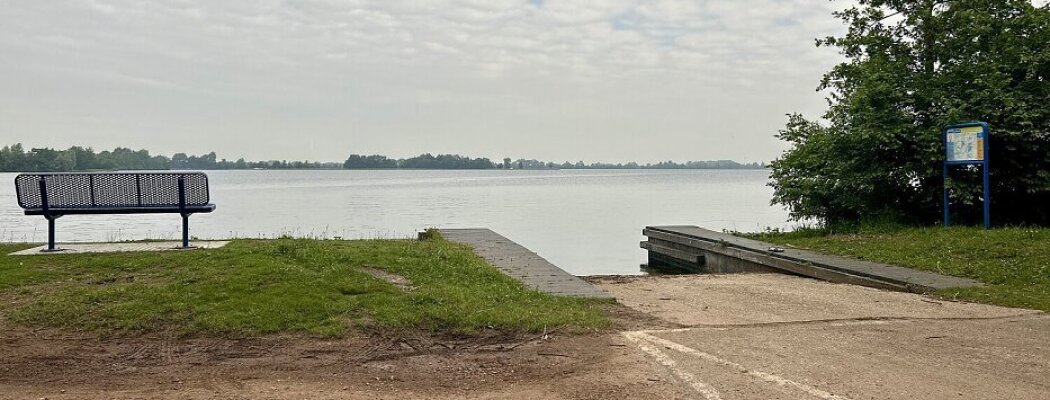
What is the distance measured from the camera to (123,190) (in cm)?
991

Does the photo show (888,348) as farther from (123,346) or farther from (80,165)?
(80,165)

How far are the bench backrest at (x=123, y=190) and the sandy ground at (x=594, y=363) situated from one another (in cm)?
411

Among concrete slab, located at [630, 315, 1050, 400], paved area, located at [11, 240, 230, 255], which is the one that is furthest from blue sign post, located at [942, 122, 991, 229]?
paved area, located at [11, 240, 230, 255]

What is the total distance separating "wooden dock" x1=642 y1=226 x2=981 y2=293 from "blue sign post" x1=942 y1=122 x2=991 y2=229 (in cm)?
321

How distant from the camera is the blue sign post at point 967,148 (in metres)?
12.5

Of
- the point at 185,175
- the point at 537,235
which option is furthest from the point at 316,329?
the point at 537,235

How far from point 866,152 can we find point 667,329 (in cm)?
1044

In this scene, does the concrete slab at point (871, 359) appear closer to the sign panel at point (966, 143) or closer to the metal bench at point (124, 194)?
the metal bench at point (124, 194)

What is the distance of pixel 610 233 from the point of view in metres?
27.2

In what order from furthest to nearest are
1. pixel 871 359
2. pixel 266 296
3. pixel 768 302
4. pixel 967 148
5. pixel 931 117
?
pixel 931 117 → pixel 967 148 → pixel 768 302 → pixel 266 296 → pixel 871 359

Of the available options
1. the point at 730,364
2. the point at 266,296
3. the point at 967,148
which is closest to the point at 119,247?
the point at 266,296

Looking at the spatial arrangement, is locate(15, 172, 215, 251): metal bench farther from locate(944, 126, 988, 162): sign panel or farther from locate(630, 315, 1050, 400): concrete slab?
locate(944, 126, 988, 162): sign panel

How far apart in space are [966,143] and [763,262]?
162 inches

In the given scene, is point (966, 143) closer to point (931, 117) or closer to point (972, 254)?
point (931, 117)
